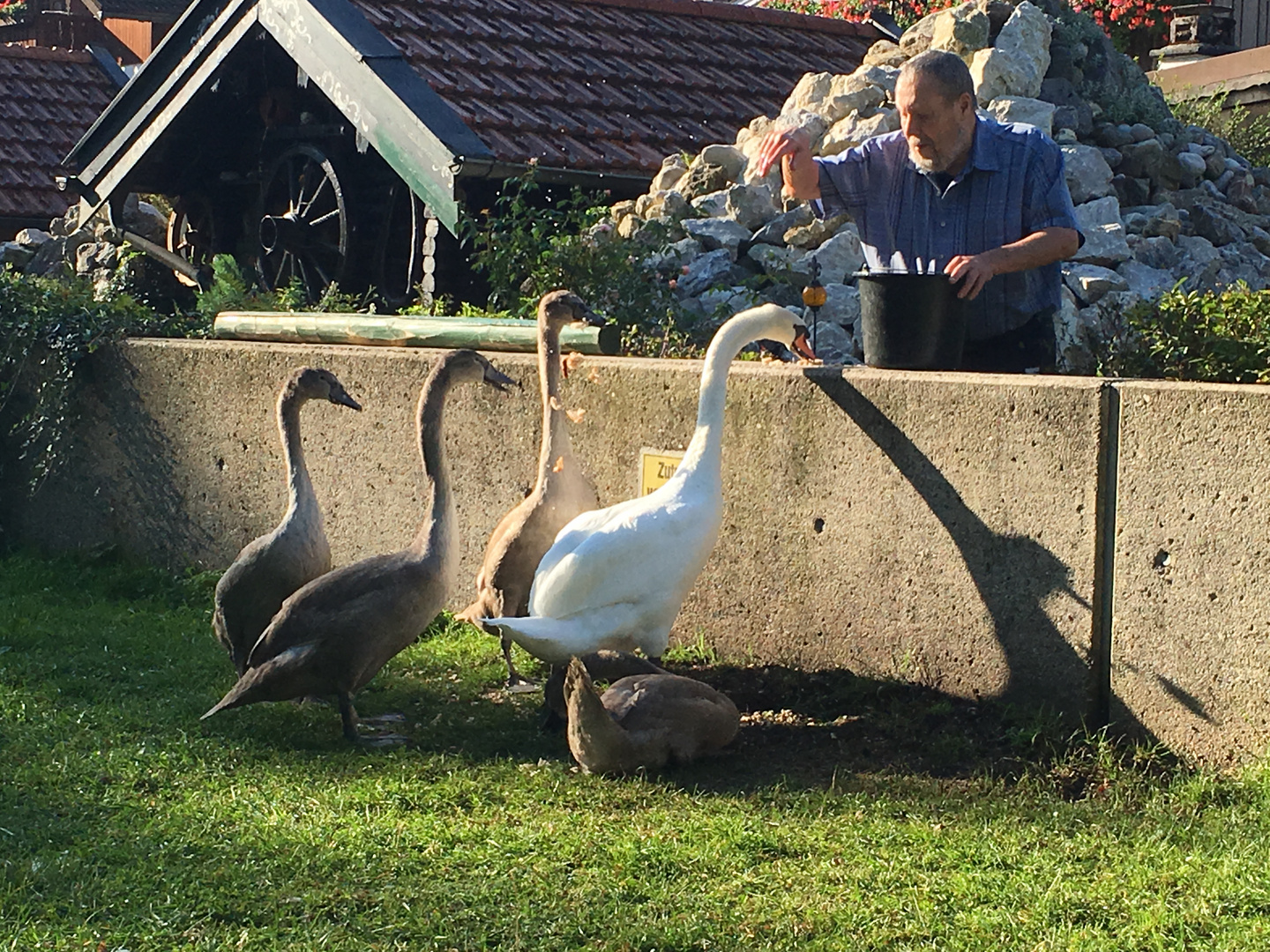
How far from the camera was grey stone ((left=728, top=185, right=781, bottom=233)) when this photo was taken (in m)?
8.91

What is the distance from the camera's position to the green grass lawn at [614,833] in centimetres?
397

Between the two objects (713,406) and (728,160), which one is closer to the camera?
(713,406)

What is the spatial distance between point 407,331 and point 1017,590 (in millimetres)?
3627

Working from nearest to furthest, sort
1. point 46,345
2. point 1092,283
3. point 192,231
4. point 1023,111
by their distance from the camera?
point 1092,283 < point 1023,111 < point 46,345 < point 192,231

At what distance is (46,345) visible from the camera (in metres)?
9.48

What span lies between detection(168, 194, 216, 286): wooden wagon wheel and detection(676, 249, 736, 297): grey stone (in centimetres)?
660

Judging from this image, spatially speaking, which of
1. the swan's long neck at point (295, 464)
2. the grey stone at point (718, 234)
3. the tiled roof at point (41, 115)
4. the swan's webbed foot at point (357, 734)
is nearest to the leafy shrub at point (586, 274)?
the grey stone at point (718, 234)

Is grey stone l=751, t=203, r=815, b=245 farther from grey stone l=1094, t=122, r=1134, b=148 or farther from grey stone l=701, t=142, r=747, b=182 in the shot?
grey stone l=1094, t=122, r=1134, b=148

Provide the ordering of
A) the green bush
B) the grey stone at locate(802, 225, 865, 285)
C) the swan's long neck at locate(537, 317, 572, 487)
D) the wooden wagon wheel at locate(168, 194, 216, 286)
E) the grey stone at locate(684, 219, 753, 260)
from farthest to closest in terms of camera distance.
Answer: the wooden wagon wheel at locate(168, 194, 216, 286) < the grey stone at locate(684, 219, 753, 260) < the grey stone at locate(802, 225, 865, 285) < the swan's long neck at locate(537, 317, 572, 487) < the green bush

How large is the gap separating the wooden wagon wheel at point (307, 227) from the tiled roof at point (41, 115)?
7.60m

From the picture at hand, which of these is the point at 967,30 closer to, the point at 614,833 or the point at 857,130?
the point at 857,130

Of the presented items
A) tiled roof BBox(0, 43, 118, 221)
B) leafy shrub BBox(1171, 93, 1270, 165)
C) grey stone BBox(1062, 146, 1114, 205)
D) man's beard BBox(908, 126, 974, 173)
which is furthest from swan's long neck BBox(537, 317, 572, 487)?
tiled roof BBox(0, 43, 118, 221)

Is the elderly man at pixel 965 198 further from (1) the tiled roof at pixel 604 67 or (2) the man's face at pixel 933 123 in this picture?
(1) the tiled roof at pixel 604 67

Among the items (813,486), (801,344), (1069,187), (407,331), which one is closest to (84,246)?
(407,331)
